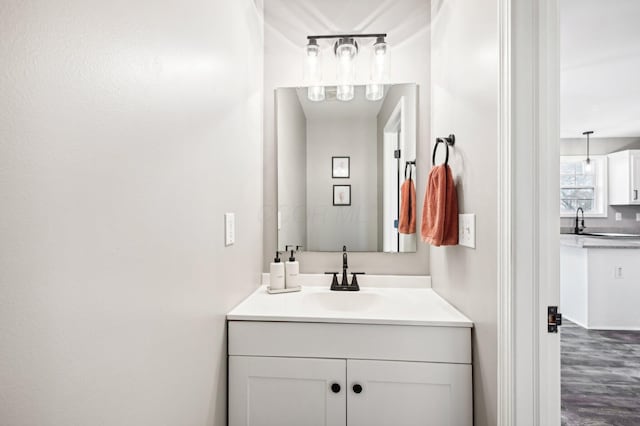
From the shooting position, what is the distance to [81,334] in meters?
0.62

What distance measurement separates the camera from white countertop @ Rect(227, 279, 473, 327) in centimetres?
132

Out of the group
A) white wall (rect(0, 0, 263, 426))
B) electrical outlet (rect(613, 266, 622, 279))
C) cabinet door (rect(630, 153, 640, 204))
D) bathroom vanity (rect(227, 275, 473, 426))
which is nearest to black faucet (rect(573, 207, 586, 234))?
cabinet door (rect(630, 153, 640, 204))

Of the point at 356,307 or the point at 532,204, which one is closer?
the point at 532,204

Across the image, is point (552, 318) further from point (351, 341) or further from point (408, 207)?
point (408, 207)

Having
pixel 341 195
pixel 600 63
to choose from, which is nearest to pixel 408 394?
pixel 341 195

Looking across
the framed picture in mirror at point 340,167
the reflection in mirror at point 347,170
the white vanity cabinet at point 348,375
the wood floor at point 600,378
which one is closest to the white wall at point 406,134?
the reflection in mirror at point 347,170

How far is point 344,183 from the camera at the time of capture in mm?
1939

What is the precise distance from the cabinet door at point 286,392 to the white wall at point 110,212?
0.12 metres

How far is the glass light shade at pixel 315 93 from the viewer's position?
191cm

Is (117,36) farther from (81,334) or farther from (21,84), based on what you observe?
(81,334)

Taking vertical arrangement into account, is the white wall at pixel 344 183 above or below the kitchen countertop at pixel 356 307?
above

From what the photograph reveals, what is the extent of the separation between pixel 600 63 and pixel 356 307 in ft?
10.0

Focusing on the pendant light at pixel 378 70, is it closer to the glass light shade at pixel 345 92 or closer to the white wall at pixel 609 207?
the glass light shade at pixel 345 92

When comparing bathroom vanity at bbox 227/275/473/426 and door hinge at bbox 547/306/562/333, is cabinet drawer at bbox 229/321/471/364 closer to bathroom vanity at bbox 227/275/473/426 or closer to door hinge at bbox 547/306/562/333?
bathroom vanity at bbox 227/275/473/426
